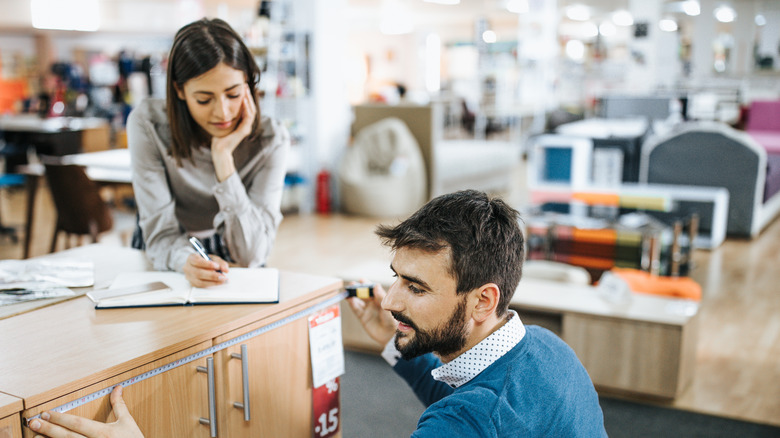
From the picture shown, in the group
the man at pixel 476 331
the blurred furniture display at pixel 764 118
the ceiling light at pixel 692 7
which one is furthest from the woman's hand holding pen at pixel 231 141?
the ceiling light at pixel 692 7

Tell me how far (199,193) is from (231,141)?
19cm

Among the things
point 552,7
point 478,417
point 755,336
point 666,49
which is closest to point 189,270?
point 478,417

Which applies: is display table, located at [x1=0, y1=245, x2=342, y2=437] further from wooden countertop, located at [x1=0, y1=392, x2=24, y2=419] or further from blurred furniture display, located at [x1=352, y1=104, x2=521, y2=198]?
blurred furniture display, located at [x1=352, y1=104, x2=521, y2=198]

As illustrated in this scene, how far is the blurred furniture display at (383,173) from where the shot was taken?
7.00m

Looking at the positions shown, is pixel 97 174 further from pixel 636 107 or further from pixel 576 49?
pixel 576 49

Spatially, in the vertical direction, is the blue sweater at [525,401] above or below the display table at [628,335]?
above

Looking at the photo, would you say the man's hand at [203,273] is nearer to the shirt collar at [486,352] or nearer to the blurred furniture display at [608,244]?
the shirt collar at [486,352]

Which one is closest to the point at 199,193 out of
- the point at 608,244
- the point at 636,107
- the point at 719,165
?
the point at 608,244

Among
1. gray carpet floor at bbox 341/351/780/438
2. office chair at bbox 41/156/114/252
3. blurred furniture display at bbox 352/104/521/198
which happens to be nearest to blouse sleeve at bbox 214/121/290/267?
gray carpet floor at bbox 341/351/780/438

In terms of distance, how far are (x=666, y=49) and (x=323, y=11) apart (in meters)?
6.25

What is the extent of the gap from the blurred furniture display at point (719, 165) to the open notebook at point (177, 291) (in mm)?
5330

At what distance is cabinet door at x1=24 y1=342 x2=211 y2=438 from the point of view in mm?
1129

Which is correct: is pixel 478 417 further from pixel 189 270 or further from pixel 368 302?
pixel 189 270

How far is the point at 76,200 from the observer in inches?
161
